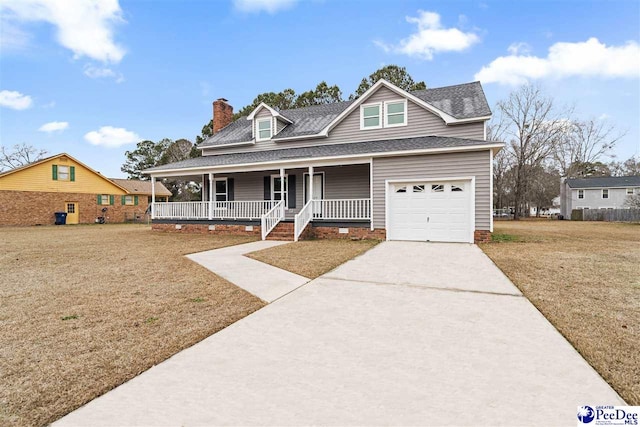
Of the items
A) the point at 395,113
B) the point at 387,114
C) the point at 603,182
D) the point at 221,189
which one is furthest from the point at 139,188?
the point at 603,182

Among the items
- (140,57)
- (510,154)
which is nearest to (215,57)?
(140,57)

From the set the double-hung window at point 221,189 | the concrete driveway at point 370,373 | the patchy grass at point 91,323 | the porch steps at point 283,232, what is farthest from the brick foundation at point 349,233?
the concrete driveway at point 370,373

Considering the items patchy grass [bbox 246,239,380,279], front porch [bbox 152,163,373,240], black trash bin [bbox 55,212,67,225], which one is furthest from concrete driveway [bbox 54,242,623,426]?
black trash bin [bbox 55,212,67,225]

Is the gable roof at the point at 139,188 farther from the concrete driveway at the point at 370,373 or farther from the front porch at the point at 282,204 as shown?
the concrete driveway at the point at 370,373

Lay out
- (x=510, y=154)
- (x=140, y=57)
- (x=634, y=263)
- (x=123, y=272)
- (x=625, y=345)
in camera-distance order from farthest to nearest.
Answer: (x=510, y=154), (x=140, y=57), (x=634, y=263), (x=123, y=272), (x=625, y=345)

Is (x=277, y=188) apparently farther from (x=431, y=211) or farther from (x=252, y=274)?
(x=252, y=274)

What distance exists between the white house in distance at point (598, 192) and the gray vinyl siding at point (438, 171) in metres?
36.1

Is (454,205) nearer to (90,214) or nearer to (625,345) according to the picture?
(625,345)

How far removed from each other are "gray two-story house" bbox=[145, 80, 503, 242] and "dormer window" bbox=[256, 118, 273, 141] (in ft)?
0.19

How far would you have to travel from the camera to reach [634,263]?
7.53 m

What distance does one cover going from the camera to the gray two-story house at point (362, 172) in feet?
37.7

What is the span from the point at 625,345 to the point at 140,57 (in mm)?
23768

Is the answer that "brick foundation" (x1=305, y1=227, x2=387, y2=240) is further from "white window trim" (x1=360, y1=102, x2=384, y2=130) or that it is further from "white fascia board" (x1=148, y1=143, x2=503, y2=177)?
"white window trim" (x1=360, y1=102, x2=384, y2=130)

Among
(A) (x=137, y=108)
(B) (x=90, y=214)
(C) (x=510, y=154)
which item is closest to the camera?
(A) (x=137, y=108)
